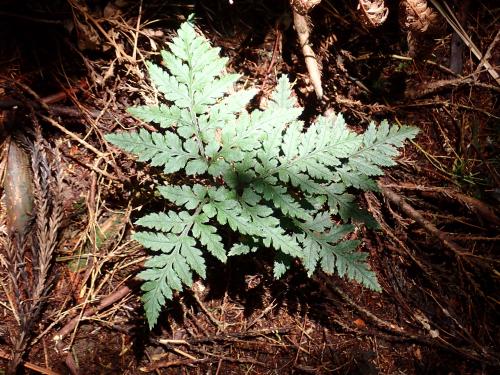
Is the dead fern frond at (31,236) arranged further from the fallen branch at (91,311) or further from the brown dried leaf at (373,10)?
the brown dried leaf at (373,10)

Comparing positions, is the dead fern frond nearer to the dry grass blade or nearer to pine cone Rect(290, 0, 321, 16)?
pine cone Rect(290, 0, 321, 16)

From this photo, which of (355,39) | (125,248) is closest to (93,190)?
(125,248)

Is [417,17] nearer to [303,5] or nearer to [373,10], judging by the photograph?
[373,10]

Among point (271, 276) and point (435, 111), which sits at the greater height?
point (435, 111)

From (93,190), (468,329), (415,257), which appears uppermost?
(93,190)

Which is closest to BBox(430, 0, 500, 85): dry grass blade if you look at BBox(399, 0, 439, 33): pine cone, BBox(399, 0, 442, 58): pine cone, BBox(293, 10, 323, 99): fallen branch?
BBox(399, 0, 442, 58): pine cone

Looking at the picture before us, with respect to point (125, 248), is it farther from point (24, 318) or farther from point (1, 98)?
point (1, 98)

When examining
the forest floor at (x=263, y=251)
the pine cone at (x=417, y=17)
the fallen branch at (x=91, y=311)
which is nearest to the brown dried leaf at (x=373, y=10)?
the pine cone at (x=417, y=17)
